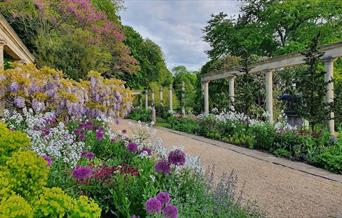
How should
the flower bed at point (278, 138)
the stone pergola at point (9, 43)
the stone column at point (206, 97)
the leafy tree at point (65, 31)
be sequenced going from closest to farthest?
the flower bed at point (278, 138)
the stone pergola at point (9, 43)
the leafy tree at point (65, 31)
the stone column at point (206, 97)

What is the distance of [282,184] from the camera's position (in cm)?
544

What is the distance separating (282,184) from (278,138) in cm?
314

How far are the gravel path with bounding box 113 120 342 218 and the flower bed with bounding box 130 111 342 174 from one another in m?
0.29

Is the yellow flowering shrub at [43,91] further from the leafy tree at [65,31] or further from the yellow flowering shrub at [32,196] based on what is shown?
the leafy tree at [65,31]

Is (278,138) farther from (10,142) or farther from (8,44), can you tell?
(8,44)

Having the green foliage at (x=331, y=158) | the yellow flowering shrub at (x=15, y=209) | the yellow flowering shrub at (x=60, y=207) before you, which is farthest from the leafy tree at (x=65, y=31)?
the yellow flowering shrub at (x=15, y=209)

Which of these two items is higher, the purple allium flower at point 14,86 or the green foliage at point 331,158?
the purple allium flower at point 14,86

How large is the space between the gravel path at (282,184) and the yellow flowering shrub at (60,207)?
2.36 m

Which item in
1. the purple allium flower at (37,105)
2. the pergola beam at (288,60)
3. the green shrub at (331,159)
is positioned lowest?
the green shrub at (331,159)

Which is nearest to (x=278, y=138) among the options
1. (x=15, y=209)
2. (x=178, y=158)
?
(x=178, y=158)

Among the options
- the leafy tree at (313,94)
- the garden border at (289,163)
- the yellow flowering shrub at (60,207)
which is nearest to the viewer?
the yellow flowering shrub at (60,207)

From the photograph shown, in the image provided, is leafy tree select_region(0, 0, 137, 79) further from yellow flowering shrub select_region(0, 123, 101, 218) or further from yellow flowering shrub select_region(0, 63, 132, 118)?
yellow flowering shrub select_region(0, 123, 101, 218)

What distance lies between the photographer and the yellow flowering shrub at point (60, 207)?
1857 mm

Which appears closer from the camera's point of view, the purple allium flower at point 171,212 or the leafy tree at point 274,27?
the purple allium flower at point 171,212
